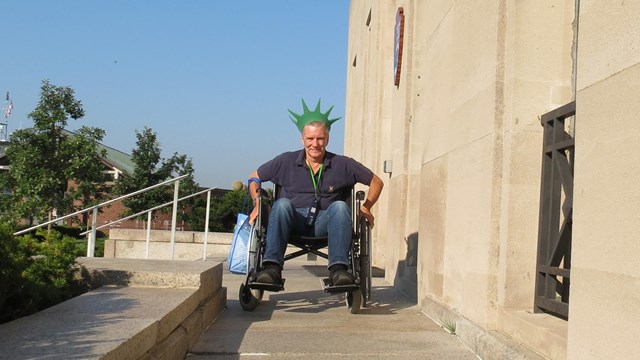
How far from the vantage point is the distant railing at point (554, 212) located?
3.13m

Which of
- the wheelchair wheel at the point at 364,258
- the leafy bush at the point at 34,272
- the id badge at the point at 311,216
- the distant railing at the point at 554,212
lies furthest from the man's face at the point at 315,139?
the distant railing at the point at 554,212

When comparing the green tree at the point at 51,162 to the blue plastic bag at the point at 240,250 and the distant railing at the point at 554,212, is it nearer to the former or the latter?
the blue plastic bag at the point at 240,250

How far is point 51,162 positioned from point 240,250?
1824 centimetres

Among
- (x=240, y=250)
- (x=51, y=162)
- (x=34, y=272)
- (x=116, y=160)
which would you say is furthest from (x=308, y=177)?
(x=116, y=160)

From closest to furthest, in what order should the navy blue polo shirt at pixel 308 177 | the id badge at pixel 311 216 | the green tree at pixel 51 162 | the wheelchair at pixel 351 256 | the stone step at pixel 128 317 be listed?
the stone step at pixel 128 317 < the wheelchair at pixel 351 256 < the id badge at pixel 311 216 < the navy blue polo shirt at pixel 308 177 < the green tree at pixel 51 162

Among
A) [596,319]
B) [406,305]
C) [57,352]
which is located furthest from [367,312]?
[57,352]

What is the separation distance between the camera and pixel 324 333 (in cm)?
408

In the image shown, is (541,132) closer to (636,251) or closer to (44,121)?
(636,251)

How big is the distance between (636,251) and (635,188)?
202 mm

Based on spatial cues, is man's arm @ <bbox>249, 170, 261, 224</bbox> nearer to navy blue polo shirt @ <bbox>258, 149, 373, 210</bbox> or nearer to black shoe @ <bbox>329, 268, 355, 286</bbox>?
navy blue polo shirt @ <bbox>258, 149, 373, 210</bbox>

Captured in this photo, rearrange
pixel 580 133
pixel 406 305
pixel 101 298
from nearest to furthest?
1. pixel 580 133
2. pixel 101 298
3. pixel 406 305

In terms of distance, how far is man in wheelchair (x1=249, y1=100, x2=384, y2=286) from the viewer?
4617mm

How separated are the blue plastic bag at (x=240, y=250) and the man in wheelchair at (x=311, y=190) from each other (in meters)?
0.43

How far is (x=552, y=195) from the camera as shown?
3.27 m
